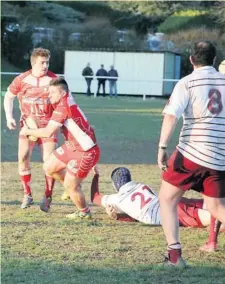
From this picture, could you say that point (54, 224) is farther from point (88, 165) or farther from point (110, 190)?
point (110, 190)

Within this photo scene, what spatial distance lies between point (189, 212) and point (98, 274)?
2166mm

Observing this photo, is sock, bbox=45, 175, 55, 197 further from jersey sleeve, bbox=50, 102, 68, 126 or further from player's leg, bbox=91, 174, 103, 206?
jersey sleeve, bbox=50, 102, 68, 126

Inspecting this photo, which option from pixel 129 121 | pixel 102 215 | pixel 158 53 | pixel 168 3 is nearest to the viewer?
pixel 102 215

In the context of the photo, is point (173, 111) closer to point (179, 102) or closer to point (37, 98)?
point (179, 102)

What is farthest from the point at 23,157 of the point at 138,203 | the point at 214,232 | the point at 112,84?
the point at 112,84

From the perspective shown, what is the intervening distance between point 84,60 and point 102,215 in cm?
3842

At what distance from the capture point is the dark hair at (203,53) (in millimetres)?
6465

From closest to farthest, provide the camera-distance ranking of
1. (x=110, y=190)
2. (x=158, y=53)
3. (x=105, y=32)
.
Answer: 1. (x=110, y=190)
2. (x=158, y=53)
3. (x=105, y=32)

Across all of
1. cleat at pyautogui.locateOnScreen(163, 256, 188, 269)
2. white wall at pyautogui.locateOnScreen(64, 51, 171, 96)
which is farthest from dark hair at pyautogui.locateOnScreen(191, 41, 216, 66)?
white wall at pyautogui.locateOnScreen(64, 51, 171, 96)

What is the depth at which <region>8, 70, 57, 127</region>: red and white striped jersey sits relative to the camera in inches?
376

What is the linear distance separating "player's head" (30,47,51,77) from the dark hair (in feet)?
10.6

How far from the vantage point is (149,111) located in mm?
30234

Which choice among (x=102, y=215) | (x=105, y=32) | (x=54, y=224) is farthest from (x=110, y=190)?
(x=105, y=32)

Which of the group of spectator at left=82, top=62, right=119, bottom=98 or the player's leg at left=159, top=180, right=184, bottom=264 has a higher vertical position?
the player's leg at left=159, top=180, right=184, bottom=264
